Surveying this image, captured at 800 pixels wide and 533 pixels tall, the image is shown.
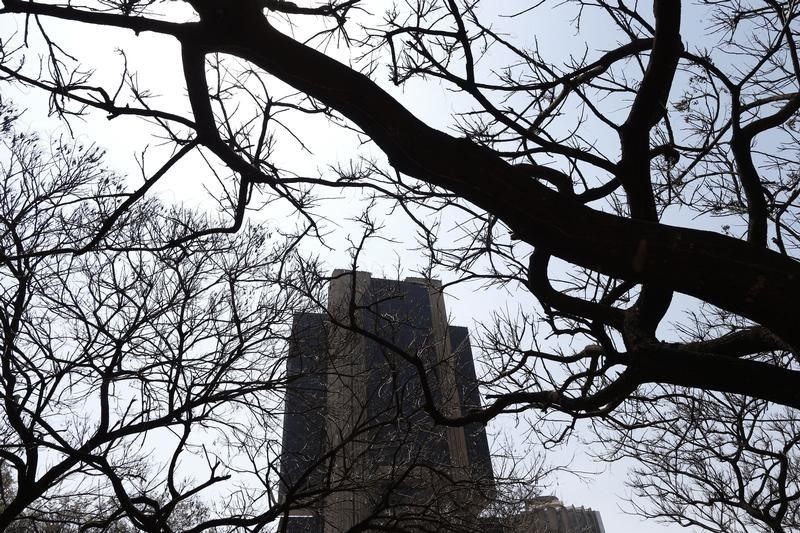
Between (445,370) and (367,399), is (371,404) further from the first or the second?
(445,370)

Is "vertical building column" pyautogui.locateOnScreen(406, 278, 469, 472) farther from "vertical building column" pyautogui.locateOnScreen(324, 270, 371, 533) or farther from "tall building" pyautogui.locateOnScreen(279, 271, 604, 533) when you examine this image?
"vertical building column" pyautogui.locateOnScreen(324, 270, 371, 533)

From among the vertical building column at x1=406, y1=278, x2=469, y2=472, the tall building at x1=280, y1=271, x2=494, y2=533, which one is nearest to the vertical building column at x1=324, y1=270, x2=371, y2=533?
the tall building at x1=280, y1=271, x2=494, y2=533

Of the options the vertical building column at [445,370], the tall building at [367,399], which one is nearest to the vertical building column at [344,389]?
the tall building at [367,399]

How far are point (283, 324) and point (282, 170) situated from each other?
3.55 meters

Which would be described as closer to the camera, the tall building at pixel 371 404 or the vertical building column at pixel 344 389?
the tall building at pixel 371 404

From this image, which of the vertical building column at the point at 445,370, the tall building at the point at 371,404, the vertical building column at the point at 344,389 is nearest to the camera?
the tall building at the point at 371,404

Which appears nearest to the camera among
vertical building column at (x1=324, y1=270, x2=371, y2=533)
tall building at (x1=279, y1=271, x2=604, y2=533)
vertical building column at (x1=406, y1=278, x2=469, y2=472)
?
tall building at (x1=279, y1=271, x2=604, y2=533)

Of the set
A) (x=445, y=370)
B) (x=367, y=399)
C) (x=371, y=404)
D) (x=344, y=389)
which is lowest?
(x=367, y=399)

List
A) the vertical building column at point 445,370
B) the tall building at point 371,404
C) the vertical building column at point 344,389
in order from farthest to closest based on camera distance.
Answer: the vertical building column at point 445,370, the vertical building column at point 344,389, the tall building at point 371,404

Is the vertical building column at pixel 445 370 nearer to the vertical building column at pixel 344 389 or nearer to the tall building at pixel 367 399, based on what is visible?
the tall building at pixel 367 399

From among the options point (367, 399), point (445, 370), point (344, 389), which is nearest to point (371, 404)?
point (344, 389)

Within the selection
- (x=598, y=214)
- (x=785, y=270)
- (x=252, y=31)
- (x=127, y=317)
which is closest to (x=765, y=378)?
(x=785, y=270)

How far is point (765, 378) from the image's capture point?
81.7 inches

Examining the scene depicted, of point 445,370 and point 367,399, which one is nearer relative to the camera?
point 367,399
